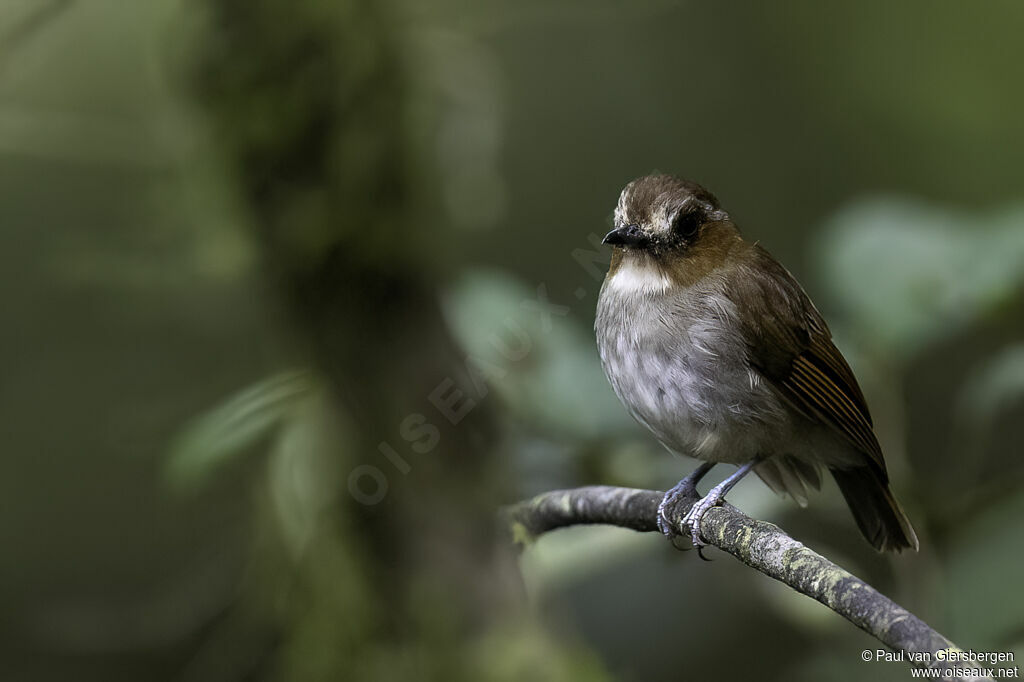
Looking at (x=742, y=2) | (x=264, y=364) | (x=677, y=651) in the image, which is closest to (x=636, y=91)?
(x=742, y=2)

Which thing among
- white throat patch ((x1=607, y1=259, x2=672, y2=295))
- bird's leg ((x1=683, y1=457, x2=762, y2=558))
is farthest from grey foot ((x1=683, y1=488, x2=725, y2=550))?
white throat patch ((x1=607, y1=259, x2=672, y2=295))

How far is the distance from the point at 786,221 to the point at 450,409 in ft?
6.73

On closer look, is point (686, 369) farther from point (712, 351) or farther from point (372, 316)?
point (372, 316)

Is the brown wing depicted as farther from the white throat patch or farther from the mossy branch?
the mossy branch

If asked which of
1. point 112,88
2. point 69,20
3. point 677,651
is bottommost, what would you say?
point 677,651

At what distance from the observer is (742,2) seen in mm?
4191

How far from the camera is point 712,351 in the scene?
2393mm

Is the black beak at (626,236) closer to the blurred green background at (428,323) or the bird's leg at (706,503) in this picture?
the blurred green background at (428,323)

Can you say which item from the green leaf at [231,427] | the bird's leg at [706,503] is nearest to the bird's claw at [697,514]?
the bird's leg at [706,503]

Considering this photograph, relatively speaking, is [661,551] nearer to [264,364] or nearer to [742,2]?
[264,364]

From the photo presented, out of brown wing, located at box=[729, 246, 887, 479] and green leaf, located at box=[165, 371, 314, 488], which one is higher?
green leaf, located at box=[165, 371, 314, 488]

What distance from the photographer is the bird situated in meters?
2.35

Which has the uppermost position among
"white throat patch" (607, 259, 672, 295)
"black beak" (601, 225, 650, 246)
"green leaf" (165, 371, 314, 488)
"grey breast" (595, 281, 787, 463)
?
"green leaf" (165, 371, 314, 488)

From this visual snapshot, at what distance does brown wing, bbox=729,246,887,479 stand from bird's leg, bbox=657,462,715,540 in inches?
11.7
